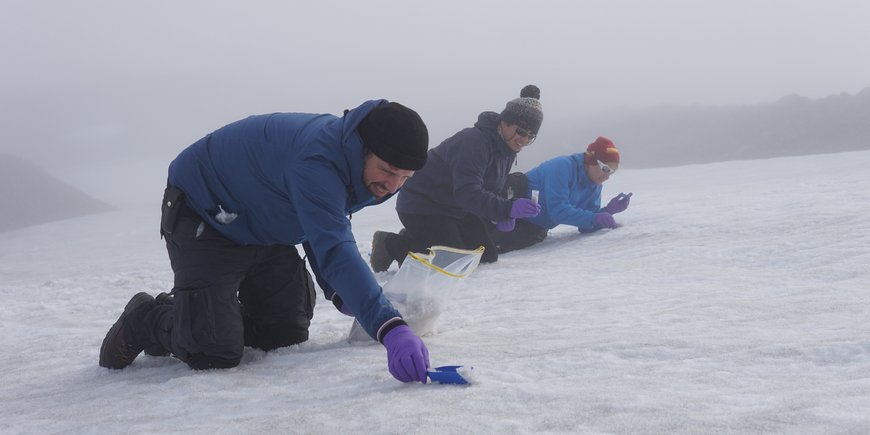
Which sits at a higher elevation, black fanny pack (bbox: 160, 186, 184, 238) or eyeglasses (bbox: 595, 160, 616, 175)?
black fanny pack (bbox: 160, 186, 184, 238)

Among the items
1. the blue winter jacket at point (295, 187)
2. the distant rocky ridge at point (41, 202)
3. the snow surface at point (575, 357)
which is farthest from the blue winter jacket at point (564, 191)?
the distant rocky ridge at point (41, 202)

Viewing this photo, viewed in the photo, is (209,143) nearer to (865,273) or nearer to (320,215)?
(320,215)

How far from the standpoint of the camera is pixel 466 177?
509 cm

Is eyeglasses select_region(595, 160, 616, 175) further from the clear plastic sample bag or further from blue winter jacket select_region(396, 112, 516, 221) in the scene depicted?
the clear plastic sample bag

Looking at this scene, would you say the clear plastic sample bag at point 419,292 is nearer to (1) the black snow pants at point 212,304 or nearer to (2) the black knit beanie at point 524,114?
(1) the black snow pants at point 212,304

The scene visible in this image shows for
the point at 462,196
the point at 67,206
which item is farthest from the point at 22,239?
the point at 67,206

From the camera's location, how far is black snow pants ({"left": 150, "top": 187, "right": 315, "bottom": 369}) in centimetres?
277

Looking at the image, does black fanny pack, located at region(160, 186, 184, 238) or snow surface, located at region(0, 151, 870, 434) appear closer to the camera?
snow surface, located at region(0, 151, 870, 434)

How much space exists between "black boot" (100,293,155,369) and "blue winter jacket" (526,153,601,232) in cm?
374

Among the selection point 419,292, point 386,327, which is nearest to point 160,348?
point 419,292

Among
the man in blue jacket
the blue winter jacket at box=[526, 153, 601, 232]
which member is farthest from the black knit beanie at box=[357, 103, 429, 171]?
the blue winter jacket at box=[526, 153, 601, 232]

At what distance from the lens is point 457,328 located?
3.21 m

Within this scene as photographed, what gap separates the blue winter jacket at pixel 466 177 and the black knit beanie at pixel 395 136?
2.72 meters

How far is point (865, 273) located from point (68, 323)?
4207 millimetres
